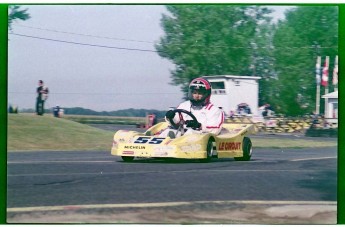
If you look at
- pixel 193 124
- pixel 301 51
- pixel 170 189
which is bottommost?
pixel 170 189

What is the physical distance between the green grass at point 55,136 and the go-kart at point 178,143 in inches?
8.1

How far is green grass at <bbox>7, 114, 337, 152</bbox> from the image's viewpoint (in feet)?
35.1

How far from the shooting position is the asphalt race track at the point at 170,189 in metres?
9.59

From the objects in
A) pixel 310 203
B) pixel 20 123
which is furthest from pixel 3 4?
pixel 310 203

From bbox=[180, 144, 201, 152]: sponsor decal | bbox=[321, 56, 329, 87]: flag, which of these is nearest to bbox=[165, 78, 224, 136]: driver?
bbox=[180, 144, 201, 152]: sponsor decal

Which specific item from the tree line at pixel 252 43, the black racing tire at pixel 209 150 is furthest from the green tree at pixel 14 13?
the black racing tire at pixel 209 150

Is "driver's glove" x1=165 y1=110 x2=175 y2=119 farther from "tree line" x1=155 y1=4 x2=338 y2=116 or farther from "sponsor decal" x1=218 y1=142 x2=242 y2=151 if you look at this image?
"sponsor decal" x1=218 y1=142 x2=242 y2=151

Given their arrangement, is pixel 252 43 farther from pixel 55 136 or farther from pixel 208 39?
pixel 55 136

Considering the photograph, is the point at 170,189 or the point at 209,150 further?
the point at 209,150

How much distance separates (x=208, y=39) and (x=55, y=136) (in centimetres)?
278

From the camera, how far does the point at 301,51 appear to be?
35.6ft

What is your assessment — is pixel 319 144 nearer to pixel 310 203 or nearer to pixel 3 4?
pixel 310 203

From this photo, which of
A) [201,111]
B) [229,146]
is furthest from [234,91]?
[229,146]

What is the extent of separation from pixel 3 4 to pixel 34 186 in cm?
261
